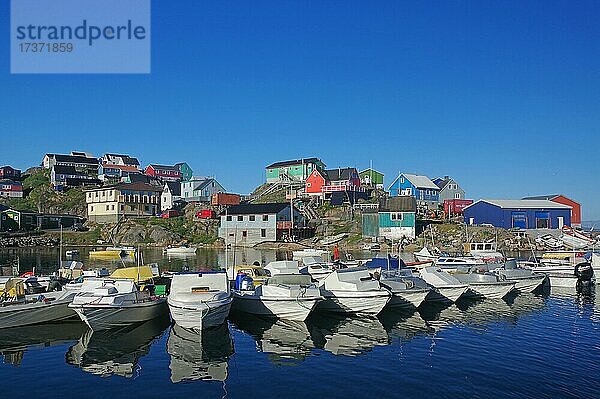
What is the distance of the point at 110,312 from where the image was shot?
2398 centimetres

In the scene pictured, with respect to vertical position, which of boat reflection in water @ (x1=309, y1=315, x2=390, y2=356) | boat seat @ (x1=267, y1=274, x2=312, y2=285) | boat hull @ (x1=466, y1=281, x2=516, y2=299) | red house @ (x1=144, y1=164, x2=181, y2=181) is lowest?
boat reflection in water @ (x1=309, y1=315, x2=390, y2=356)

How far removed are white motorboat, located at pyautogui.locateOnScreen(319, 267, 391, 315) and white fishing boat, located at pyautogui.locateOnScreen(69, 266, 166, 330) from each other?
28.7 feet

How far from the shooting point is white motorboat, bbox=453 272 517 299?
33.6m

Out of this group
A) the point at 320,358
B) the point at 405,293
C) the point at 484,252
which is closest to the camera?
the point at 320,358

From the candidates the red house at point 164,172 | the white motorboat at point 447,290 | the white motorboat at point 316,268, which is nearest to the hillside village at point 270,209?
the red house at point 164,172

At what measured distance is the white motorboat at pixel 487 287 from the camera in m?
33.6

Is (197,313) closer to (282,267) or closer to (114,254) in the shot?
(282,267)

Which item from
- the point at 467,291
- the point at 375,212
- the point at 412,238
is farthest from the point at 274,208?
the point at 467,291

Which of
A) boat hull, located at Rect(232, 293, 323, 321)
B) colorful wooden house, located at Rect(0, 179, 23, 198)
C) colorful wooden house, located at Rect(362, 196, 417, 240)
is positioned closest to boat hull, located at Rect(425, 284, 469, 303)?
boat hull, located at Rect(232, 293, 323, 321)

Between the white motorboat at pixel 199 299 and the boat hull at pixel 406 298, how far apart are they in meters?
9.67

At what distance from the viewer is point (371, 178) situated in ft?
420

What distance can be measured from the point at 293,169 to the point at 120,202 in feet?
141

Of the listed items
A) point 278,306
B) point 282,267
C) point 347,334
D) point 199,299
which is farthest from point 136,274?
point 347,334

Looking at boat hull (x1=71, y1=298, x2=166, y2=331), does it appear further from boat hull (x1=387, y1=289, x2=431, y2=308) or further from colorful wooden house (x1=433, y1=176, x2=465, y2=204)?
colorful wooden house (x1=433, y1=176, x2=465, y2=204)
